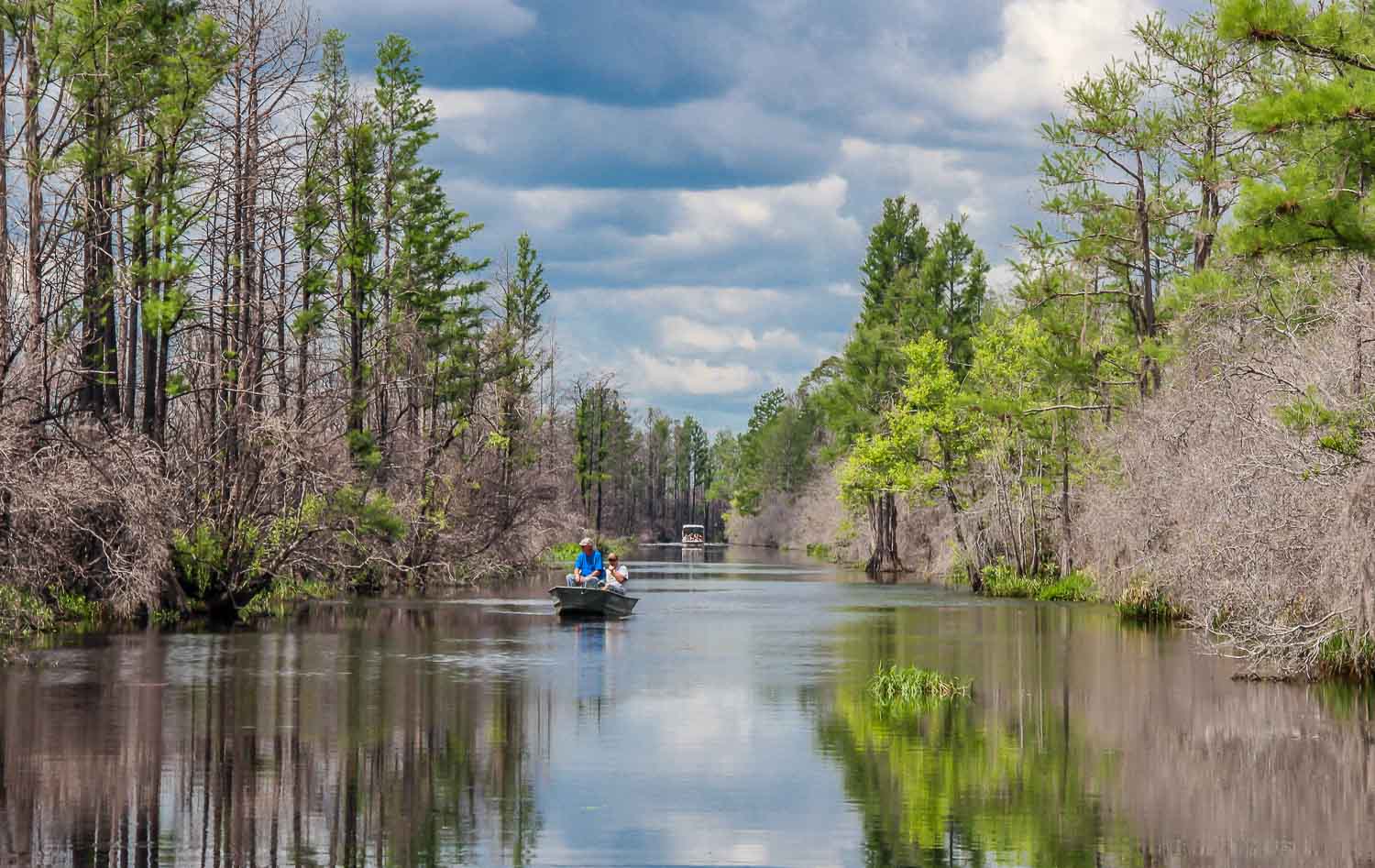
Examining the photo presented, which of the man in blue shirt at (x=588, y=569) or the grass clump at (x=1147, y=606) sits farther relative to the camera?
the man in blue shirt at (x=588, y=569)

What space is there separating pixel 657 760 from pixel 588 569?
25988 mm

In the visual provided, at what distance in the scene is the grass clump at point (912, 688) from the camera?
20.1m

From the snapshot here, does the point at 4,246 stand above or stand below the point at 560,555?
above

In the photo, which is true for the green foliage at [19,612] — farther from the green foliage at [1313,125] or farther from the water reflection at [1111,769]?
the green foliage at [1313,125]

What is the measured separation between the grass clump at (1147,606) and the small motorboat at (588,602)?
1234 cm

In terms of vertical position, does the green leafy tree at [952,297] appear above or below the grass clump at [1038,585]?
above

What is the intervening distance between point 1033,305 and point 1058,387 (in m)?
2.84

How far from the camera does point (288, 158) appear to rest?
34375mm

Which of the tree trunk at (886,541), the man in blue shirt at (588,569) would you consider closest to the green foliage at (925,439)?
the tree trunk at (886,541)

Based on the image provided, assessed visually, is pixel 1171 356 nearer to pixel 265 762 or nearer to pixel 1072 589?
pixel 1072 589

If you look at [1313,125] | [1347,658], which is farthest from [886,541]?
[1313,125]

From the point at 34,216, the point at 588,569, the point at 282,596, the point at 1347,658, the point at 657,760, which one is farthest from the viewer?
the point at 282,596

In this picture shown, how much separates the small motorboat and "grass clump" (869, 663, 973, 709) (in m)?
17.1

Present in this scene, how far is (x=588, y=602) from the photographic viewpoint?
3803cm
